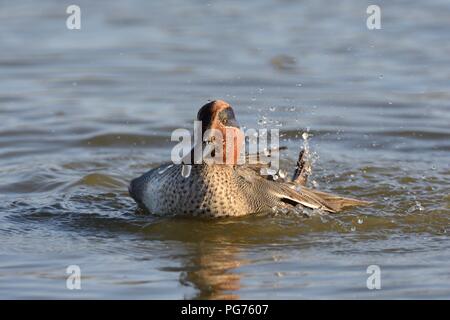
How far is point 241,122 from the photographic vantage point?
31.2ft

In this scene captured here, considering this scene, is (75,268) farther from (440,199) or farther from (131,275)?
(440,199)

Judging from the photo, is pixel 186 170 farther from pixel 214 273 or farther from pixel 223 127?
pixel 214 273

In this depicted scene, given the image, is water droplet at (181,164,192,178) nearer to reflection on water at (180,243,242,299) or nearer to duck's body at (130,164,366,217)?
duck's body at (130,164,366,217)

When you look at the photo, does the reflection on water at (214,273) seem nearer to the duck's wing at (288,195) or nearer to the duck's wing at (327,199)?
the duck's wing at (288,195)

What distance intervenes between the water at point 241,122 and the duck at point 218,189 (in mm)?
108

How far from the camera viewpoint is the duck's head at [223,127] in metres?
6.93

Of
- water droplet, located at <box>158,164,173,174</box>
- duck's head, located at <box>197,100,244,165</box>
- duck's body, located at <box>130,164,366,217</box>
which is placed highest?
duck's head, located at <box>197,100,244,165</box>

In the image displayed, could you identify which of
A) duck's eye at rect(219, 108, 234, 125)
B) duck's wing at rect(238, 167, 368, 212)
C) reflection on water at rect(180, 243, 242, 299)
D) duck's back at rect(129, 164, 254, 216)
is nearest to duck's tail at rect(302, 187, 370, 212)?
duck's wing at rect(238, 167, 368, 212)

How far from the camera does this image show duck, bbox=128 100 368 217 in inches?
276

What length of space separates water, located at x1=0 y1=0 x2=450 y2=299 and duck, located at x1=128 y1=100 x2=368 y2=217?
0.11 metres

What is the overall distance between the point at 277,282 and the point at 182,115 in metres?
4.13

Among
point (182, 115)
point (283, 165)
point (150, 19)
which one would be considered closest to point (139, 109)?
point (182, 115)

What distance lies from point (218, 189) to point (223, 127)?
1.34 feet

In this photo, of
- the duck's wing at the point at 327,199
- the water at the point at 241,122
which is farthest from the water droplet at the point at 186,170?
the duck's wing at the point at 327,199
